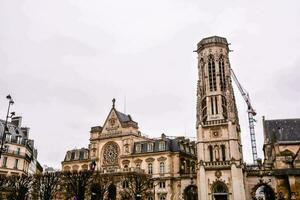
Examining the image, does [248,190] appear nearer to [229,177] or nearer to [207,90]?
[229,177]

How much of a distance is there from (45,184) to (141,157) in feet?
62.7

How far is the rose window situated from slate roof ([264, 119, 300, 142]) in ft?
92.2

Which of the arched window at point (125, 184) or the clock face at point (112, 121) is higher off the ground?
the clock face at point (112, 121)

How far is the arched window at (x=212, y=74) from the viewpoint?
191 ft

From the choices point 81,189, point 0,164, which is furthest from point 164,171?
point 0,164

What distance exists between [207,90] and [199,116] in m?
5.04

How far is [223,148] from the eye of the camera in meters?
53.1

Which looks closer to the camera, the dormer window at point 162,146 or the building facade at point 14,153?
the building facade at point 14,153

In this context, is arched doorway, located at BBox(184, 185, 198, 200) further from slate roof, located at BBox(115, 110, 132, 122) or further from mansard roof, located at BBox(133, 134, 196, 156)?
slate roof, located at BBox(115, 110, 132, 122)

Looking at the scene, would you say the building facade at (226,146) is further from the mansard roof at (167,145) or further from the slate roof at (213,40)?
the mansard roof at (167,145)

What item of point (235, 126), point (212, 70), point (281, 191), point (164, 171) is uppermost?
point (212, 70)

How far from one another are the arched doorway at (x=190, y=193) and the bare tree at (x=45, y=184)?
21026 mm

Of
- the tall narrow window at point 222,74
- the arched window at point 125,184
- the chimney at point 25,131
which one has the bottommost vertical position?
the arched window at point 125,184

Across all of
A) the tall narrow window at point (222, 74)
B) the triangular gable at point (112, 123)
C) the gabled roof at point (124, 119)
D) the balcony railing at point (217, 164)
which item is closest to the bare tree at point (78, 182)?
the triangular gable at point (112, 123)
